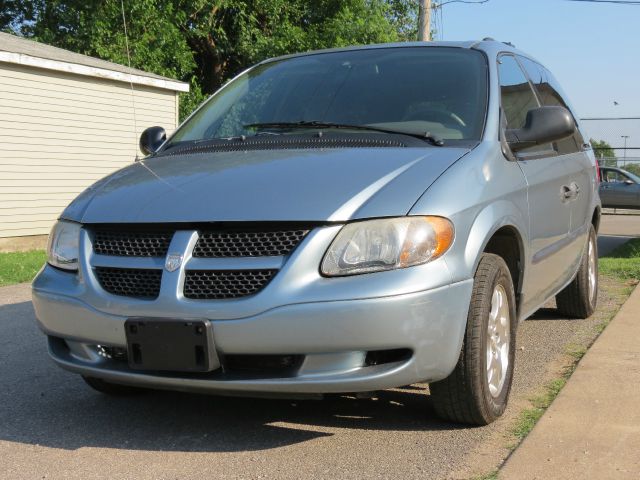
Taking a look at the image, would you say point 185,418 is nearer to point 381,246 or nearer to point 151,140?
point 381,246

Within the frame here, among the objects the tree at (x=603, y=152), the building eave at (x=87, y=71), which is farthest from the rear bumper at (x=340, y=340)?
the tree at (x=603, y=152)

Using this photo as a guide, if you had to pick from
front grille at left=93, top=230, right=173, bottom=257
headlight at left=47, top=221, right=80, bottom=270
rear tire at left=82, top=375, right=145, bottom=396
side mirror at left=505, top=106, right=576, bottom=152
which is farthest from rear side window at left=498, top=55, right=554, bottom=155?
rear tire at left=82, top=375, right=145, bottom=396

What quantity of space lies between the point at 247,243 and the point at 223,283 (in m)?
0.18

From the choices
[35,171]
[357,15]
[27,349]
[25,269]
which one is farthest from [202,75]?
[27,349]

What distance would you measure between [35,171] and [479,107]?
10.8 m

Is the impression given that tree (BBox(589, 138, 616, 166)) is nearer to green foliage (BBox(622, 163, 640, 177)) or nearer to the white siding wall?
green foliage (BBox(622, 163, 640, 177))

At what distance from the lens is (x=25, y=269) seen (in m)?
10.3

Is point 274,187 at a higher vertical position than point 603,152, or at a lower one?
higher

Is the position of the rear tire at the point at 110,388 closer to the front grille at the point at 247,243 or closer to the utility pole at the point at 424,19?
the front grille at the point at 247,243

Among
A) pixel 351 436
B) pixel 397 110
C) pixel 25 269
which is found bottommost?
pixel 25 269

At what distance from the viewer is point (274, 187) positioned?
3443 mm

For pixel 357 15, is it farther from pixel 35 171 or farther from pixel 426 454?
pixel 426 454

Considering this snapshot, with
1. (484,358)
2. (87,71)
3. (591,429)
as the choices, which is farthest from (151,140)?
(87,71)

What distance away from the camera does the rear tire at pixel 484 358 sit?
11.4 ft
